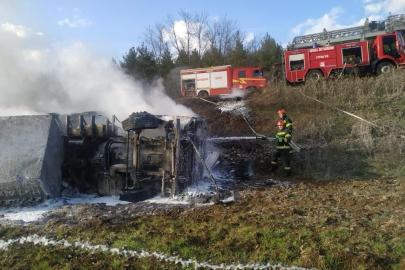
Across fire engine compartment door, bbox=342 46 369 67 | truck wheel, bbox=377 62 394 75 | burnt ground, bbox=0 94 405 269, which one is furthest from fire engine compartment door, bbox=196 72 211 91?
burnt ground, bbox=0 94 405 269

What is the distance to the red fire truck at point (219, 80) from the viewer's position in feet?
67.3

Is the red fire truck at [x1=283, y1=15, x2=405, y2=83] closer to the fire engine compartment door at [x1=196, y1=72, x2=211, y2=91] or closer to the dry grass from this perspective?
the dry grass

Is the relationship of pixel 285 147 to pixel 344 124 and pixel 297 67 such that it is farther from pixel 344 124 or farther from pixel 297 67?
pixel 297 67

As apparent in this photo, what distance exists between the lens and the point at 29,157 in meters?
5.60

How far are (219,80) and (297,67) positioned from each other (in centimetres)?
593

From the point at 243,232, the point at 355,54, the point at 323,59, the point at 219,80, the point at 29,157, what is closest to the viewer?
the point at 243,232

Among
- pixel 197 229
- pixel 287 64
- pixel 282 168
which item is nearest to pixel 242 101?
pixel 287 64

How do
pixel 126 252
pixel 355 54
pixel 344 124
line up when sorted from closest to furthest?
pixel 126 252 < pixel 344 124 < pixel 355 54

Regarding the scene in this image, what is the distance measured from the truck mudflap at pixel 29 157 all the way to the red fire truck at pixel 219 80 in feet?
48.5

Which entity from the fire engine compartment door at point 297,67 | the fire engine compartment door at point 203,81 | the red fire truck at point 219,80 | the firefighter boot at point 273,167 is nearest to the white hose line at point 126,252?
the firefighter boot at point 273,167

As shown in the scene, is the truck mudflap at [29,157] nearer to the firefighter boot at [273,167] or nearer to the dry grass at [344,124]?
the firefighter boot at [273,167]

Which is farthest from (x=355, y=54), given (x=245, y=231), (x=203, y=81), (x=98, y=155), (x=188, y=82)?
(x=245, y=231)

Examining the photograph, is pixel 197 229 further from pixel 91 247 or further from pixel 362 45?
pixel 362 45

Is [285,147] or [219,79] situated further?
[219,79]
